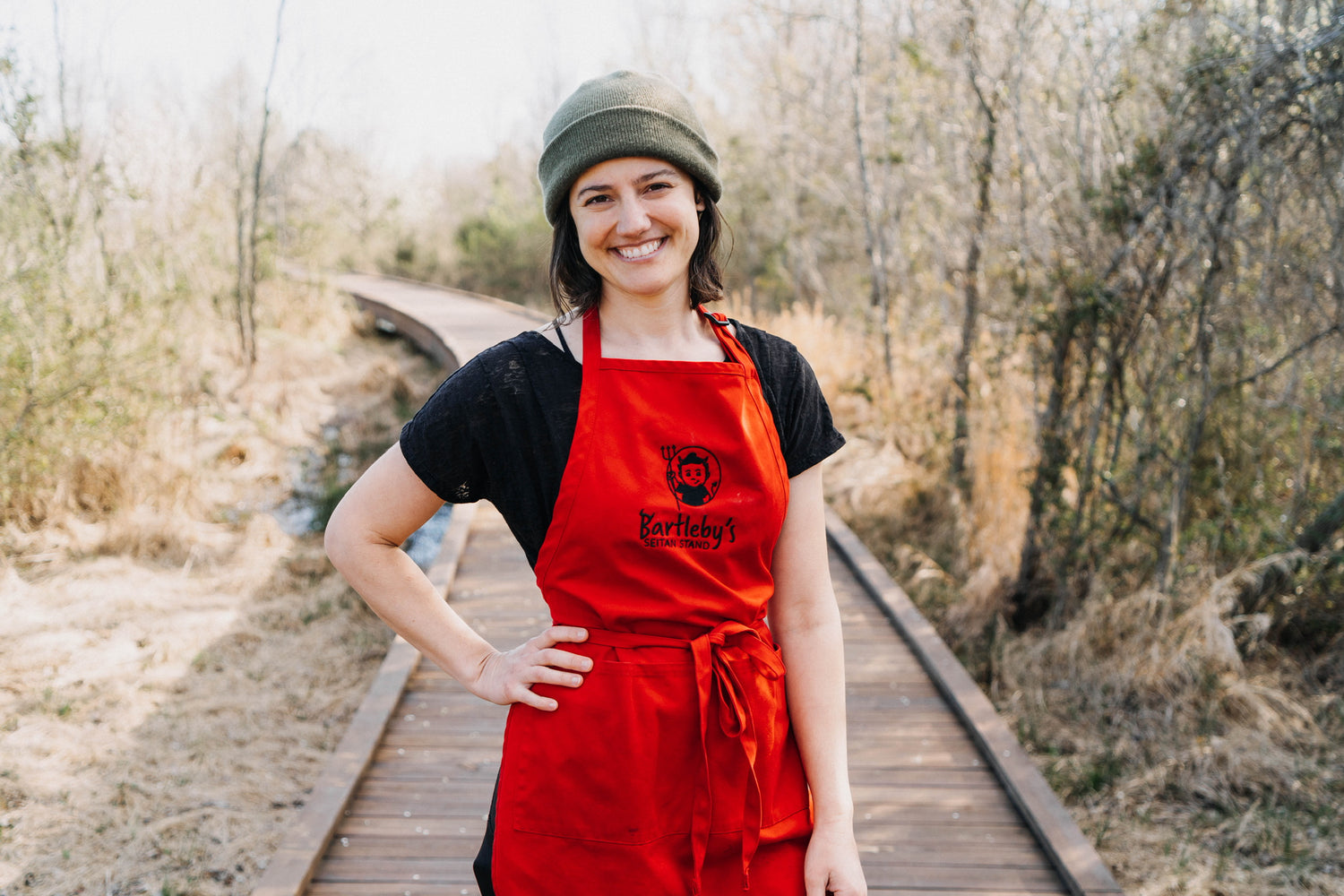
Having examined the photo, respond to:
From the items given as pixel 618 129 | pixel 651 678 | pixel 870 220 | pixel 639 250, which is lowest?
pixel 651 678

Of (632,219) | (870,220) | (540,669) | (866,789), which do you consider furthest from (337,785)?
(870,220)

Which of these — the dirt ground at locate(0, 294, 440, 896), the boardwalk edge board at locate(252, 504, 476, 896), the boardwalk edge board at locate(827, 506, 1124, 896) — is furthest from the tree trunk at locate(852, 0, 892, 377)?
the boardwalk edge board at locate(252, 504, 476, 896)

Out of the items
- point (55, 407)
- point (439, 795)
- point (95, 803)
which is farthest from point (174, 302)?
point (439, 795)

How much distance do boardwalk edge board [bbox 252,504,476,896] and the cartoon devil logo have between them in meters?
1.85

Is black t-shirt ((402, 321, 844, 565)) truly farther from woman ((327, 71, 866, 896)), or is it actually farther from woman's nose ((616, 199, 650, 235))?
woman's nose ((616, 199, 650, 235))

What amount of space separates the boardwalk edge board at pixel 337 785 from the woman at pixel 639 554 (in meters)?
1.45

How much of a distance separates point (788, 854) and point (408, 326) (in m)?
11.3

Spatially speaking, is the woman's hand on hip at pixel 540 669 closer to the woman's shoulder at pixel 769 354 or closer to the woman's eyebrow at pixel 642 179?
the woman's shoulder at pixel 769 354

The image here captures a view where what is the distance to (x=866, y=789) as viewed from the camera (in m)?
2.91

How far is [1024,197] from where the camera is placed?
4207 millimetres

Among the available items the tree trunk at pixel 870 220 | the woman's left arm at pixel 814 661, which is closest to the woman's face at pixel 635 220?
the woman's left arm at pixel 814 661

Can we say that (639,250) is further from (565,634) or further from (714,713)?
(714,713)

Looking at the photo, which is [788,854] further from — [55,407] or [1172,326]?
→ [55,407]

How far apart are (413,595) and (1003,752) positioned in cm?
239
